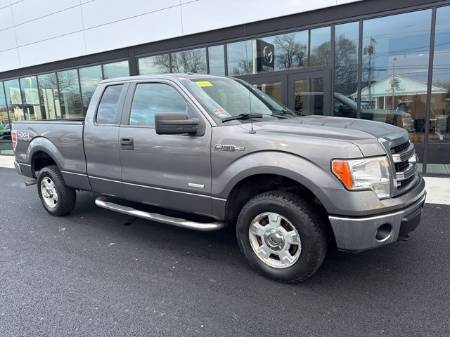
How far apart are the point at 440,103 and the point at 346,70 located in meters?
2.12

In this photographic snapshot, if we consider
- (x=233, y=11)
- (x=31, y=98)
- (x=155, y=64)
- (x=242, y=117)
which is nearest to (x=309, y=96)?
(x=233, y=11)

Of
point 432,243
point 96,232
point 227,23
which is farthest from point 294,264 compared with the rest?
point 227,23

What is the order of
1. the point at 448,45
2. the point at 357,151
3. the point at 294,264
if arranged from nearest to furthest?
the point at 357,151, the point at 294,264, the point at 448,45

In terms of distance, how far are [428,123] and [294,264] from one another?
636cm

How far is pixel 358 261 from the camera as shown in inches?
150

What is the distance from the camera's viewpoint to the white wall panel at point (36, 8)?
13.2 meters

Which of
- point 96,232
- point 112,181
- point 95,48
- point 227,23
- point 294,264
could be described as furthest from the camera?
point 95,48

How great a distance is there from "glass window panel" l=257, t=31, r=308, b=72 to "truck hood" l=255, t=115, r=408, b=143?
18.9ft

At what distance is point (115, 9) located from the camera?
11844mm

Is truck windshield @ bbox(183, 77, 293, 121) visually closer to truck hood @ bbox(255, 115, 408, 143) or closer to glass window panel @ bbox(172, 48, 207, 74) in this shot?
truck hood @ bbox(255, 115, 408, 143)

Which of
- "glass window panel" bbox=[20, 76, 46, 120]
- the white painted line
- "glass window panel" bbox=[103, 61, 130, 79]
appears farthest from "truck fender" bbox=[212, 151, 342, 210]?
"glass window panel" bbox=[20, 76, 46, 120]

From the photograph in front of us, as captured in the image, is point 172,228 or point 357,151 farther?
point 172,228

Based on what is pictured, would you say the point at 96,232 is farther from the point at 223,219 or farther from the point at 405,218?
the point at 405,218

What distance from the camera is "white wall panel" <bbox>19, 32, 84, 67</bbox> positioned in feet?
43.5
